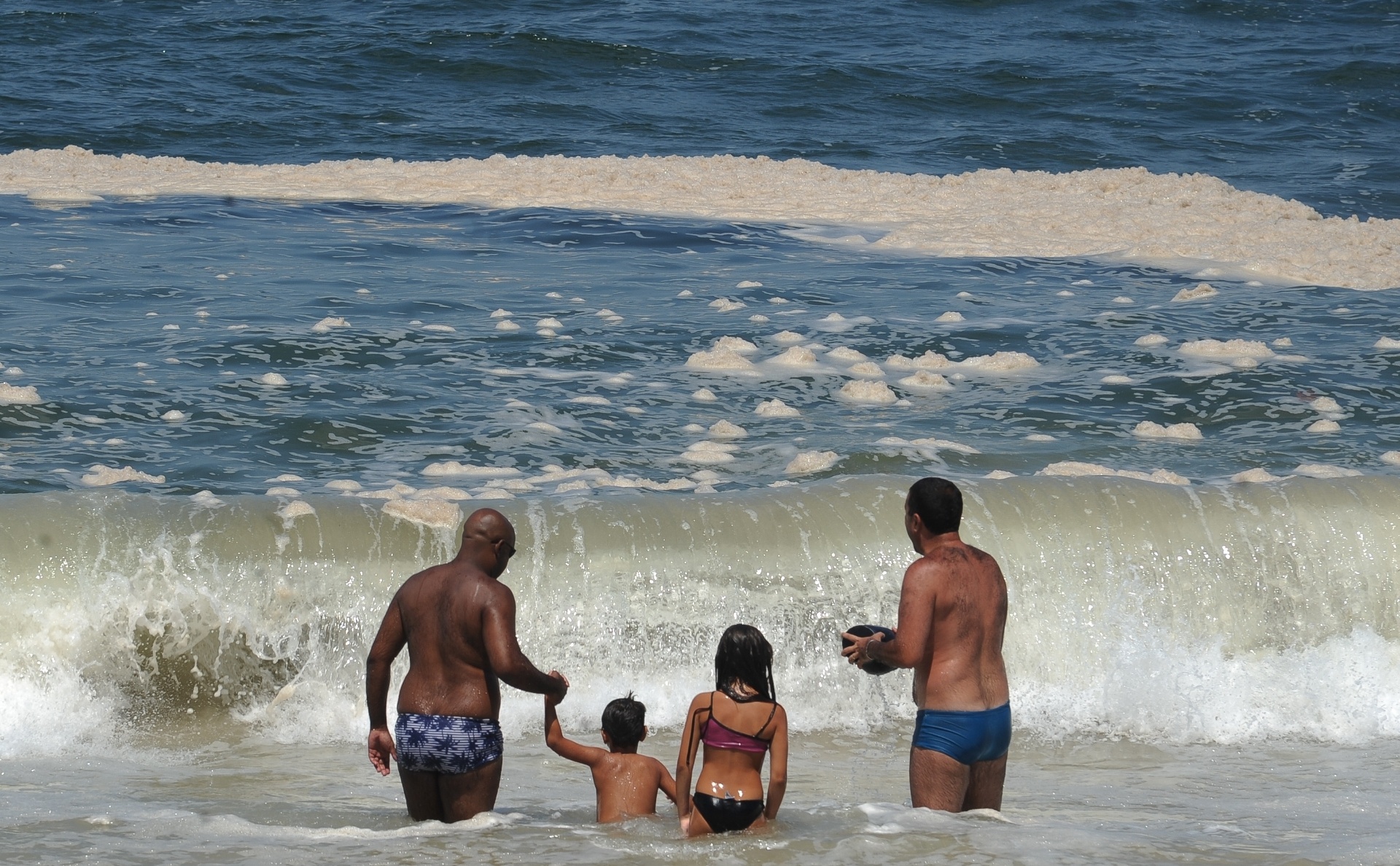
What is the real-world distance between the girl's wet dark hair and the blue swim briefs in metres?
0.50

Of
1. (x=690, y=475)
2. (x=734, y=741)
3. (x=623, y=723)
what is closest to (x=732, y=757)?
(x=734, y=741)

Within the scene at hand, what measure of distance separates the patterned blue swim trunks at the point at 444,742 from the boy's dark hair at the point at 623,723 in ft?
1.09

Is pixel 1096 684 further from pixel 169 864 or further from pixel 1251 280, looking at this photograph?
pixel 1251 280

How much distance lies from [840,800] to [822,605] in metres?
1.51

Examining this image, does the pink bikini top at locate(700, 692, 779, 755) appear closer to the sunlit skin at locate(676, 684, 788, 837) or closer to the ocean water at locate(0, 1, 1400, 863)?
the sunlit skin at locate(676, 684, 788, 837)

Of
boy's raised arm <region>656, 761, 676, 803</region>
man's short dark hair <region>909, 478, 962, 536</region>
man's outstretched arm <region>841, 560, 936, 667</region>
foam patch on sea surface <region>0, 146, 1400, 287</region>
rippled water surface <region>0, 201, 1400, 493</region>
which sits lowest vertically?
boy's raised arm <region>656, 761, 676, 803</region>

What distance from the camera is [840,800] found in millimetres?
5438

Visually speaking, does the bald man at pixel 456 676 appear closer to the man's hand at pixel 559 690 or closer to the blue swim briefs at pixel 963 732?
the man's hand at pixel 559 690

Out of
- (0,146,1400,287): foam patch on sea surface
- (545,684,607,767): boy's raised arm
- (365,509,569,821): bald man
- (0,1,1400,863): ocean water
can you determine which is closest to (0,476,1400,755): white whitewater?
(0,1,1400,863): ocean water

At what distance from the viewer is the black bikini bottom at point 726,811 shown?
4.44 m

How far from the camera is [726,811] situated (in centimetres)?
444

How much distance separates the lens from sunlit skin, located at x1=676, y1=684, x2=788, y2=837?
4.44 m

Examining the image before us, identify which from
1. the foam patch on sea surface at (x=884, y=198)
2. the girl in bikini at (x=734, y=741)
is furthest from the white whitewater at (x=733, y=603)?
the foam patch on sea surface at (x=884, y=198)

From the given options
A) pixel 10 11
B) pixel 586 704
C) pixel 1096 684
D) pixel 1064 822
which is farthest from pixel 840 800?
pixel 10 11
